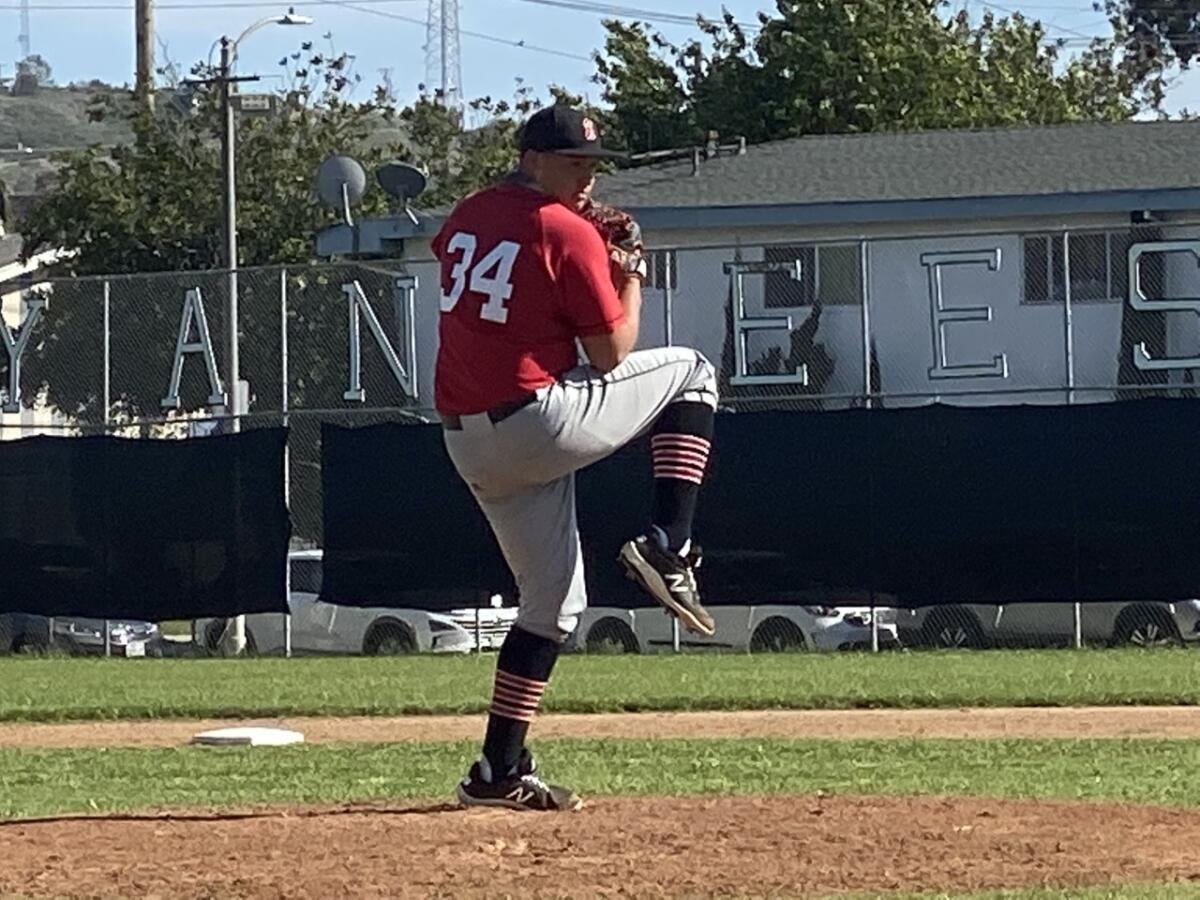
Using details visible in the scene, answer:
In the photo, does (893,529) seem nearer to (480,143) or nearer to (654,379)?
(654,379)

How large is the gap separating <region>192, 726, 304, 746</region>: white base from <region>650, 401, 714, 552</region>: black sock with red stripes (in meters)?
4.42

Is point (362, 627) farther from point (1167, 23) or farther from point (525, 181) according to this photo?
point (1167, 23)

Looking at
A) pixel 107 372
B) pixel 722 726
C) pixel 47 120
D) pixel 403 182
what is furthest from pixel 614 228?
pixel 47 120

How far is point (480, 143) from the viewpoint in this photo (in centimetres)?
4272

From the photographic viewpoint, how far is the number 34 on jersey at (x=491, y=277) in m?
6.35

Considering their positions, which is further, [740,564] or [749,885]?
[740,564]

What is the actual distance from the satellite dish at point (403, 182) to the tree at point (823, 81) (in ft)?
40.0

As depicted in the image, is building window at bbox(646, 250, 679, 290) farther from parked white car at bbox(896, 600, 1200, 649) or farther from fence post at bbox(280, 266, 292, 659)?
parked white car at bbox(896, 600, 1200, 649)

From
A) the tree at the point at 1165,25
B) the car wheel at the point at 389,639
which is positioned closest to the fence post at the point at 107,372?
the car wheel at the point at 389,639

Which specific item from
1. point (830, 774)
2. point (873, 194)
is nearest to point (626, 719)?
point (830, 774)

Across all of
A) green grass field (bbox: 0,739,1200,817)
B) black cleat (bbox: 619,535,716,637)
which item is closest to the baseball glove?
black cleat (bbox: 619,535,716,637)

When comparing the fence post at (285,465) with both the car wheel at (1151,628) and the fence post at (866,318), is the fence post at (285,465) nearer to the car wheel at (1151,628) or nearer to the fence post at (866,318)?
the fence post at (866,318)

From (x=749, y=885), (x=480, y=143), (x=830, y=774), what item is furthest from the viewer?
(x=480, y=143)

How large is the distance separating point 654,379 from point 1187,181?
19.8m
